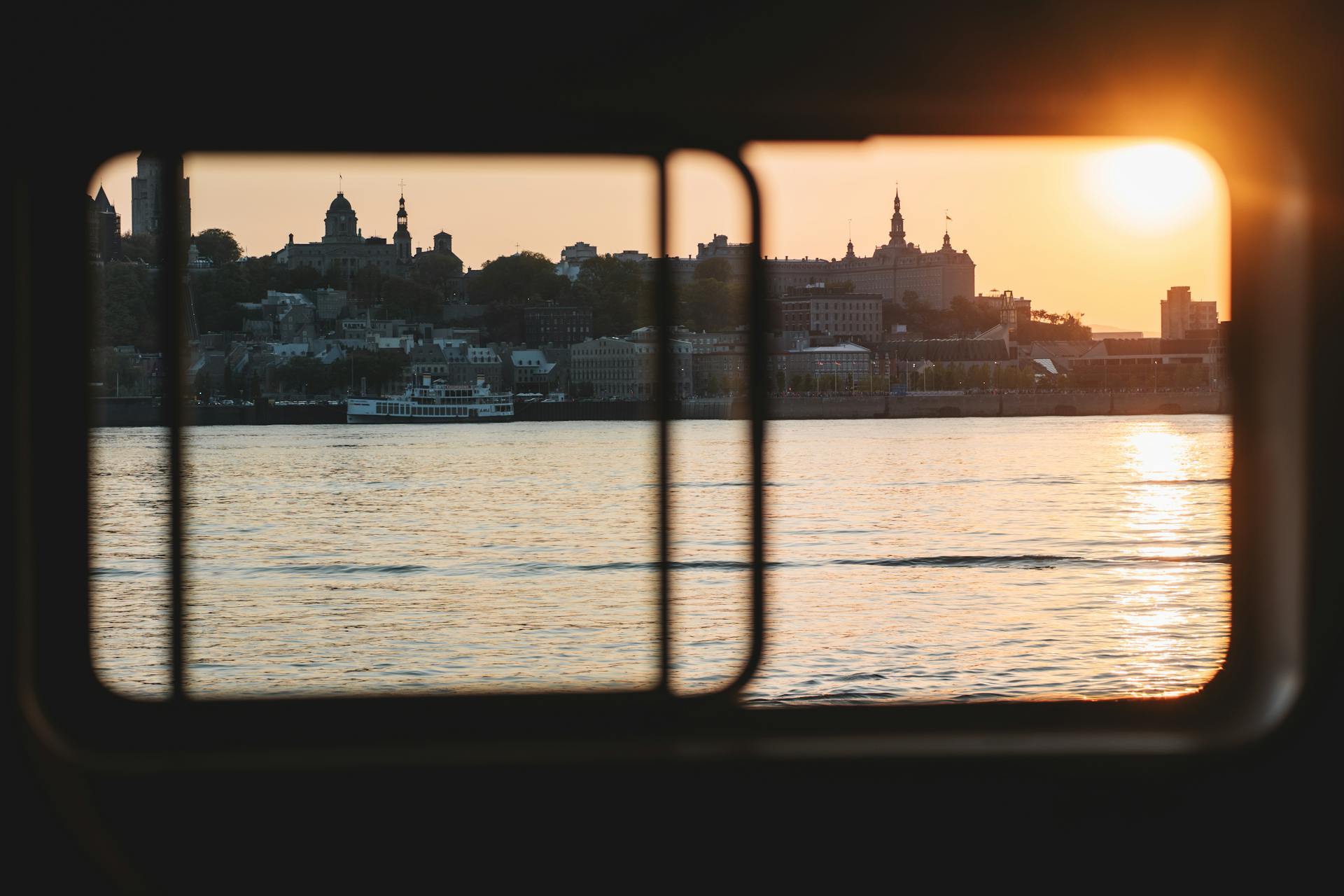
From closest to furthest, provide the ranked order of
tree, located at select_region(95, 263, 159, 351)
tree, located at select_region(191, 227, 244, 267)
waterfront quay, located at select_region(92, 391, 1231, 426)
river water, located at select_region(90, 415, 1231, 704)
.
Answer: tree, located at select_region(95, 263, 159, 351), tree, located at select_region(191, 227, 244, 267), river water, located at select_region(90, 415, 1231, 704), waterfront quay, located at select_region(92, 391, 1231, 426)

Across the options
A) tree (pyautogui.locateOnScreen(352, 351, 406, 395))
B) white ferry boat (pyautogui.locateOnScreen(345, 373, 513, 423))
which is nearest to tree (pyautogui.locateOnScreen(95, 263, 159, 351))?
tree (pyautogui.locateOnScreen(352, 351, 406, 395))

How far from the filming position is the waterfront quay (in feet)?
129

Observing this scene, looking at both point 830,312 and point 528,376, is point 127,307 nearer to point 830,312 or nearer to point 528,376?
point 830,312

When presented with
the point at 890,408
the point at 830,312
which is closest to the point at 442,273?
the point at 830,312

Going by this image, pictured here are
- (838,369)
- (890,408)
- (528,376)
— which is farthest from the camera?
(890,408)

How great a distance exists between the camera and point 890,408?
5666 centimetres

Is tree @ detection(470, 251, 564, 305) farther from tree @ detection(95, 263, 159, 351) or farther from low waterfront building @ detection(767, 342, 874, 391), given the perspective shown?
low waterfront building @ detection(767, 342, 874, 391)

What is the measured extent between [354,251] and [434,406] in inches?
1515

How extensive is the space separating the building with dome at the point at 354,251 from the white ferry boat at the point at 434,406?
29.7 m

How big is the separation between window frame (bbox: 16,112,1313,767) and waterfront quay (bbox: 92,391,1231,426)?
2575cm

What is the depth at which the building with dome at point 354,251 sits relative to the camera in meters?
7.38

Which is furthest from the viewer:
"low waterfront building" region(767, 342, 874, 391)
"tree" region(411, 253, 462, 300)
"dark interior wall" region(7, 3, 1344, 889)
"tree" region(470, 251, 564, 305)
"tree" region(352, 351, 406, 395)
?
"low waterfront building" region(767, 342, 874, 391)

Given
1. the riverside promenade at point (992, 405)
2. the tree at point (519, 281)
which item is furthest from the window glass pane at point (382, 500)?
the riverside promenade at point (992, 405)

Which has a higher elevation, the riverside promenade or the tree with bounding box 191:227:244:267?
the tree with bounding box 191:227:244:267
